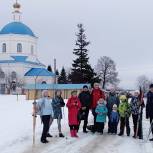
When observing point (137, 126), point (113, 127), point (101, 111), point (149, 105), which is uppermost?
point (149, 105)

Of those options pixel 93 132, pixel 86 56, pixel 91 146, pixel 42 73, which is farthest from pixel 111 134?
pixel 42 73

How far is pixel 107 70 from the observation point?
101 metres

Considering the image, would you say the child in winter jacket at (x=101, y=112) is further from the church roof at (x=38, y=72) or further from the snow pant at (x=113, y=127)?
the church roof at (x=38, y=72)

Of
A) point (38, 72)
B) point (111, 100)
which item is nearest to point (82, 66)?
point (38, 72)

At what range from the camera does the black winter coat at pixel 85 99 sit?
1755 centimetres

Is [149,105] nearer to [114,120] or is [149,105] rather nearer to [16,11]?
[114,120]

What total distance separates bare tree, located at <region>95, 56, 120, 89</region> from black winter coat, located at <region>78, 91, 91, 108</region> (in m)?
80.1

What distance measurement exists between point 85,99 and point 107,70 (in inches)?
3298

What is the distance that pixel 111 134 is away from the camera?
1733cm

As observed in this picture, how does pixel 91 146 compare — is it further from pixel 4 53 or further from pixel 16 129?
pixel 4 53

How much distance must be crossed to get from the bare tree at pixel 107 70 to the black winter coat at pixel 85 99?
80126 millimetres

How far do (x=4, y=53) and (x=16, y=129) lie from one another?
82.5 metres

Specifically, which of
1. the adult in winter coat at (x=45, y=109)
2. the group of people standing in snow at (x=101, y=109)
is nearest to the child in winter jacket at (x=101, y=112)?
the group of people standing in snow at (x=101, y=109)

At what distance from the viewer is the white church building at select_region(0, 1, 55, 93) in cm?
9594
